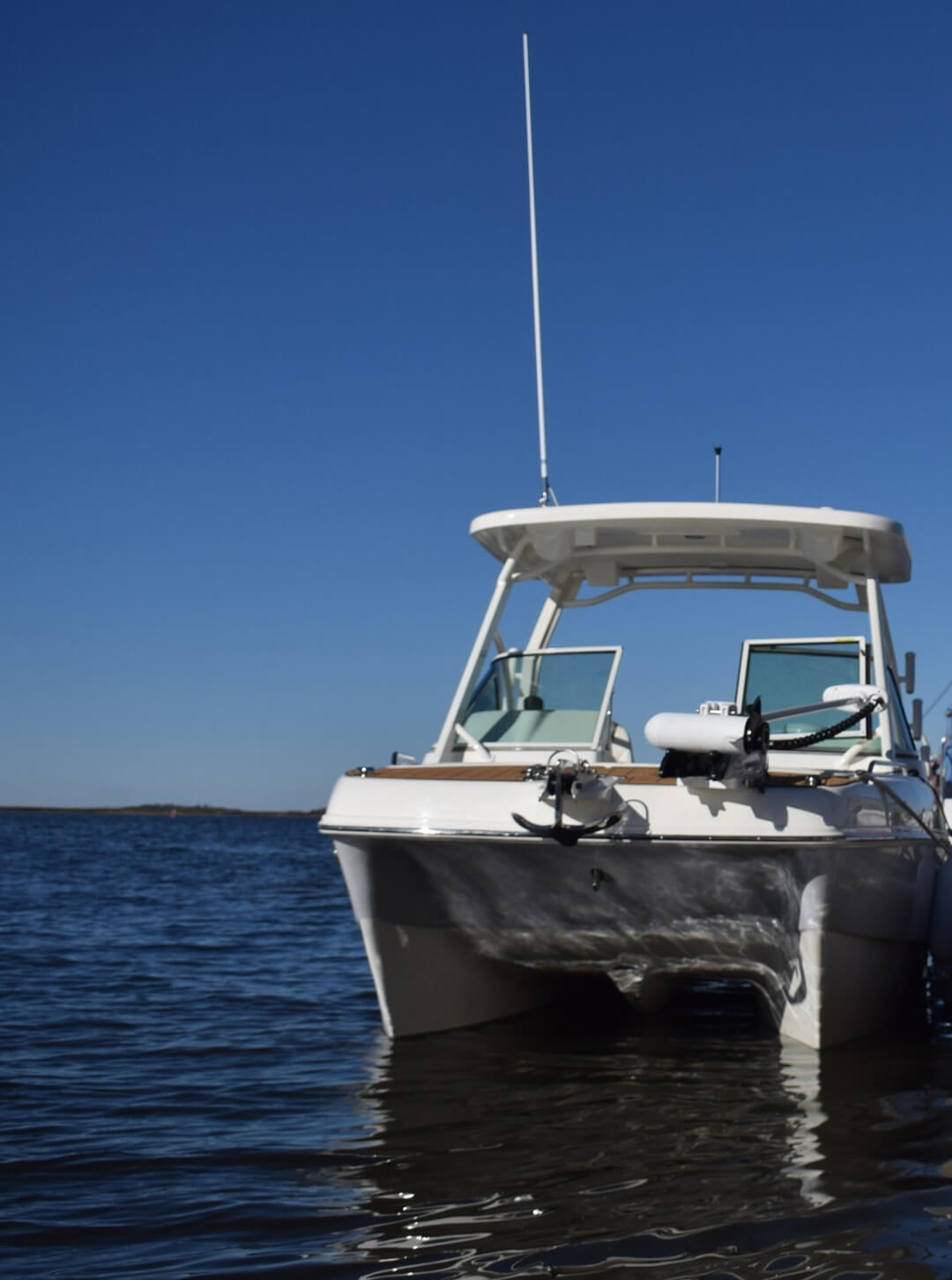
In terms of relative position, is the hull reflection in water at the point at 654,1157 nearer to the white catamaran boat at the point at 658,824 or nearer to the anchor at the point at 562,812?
the white catamaran boat at the point at 658,824

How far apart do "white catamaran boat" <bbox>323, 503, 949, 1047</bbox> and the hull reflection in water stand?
13.3 inches

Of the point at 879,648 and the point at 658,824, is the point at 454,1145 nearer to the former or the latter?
the point at 658,824

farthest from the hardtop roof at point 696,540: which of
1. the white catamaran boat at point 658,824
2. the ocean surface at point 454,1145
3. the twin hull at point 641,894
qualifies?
the ocean surface at point 454,1145

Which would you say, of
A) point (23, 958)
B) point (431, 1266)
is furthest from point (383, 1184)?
point (23, 958)

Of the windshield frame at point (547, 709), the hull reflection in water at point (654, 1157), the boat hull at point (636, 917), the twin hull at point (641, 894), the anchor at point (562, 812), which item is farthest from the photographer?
the windshield frame at point (547, 709)

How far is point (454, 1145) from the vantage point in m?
5.77

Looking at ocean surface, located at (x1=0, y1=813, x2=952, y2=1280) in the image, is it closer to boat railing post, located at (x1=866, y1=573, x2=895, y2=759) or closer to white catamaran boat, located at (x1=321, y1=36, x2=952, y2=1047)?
A: white catamaran boat, located at (x1=321, y1=36, x2=952, y2=1047)

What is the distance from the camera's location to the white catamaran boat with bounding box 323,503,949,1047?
6285mm

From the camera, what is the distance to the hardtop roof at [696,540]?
26.0 feet

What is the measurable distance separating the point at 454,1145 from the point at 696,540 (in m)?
4.44

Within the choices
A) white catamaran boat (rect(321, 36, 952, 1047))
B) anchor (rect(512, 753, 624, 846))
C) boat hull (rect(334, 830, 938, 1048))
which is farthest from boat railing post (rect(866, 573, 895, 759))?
anchor (rect(512, 753, 624, 846))

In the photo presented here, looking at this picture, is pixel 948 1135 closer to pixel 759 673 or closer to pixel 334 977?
pixel 759 673

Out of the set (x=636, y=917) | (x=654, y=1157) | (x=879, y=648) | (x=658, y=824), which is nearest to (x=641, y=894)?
(x=636, y=917)

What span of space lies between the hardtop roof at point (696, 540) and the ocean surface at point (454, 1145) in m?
2.79
